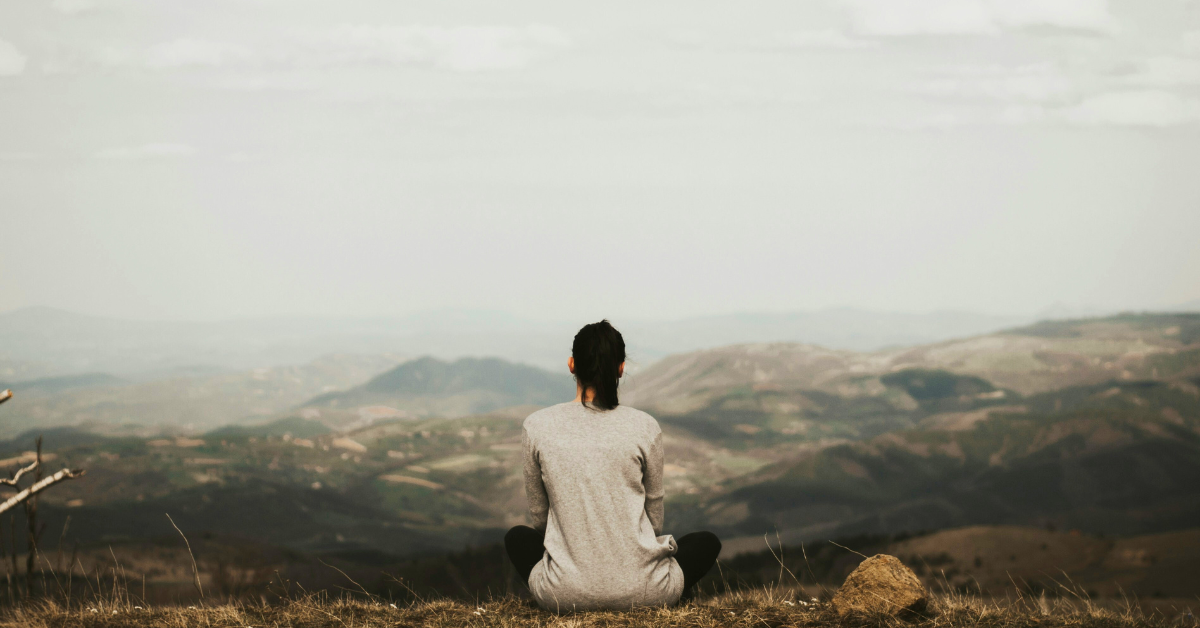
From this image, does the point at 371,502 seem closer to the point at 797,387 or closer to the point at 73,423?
the point at 797,387

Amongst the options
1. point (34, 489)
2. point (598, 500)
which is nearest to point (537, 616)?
point (598, 500)

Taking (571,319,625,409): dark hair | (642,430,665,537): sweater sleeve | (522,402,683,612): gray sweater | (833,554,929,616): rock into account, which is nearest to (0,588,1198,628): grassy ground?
(833,554,929,616): rock

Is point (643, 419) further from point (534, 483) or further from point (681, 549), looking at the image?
point (681, 549)

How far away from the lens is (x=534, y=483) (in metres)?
5.42

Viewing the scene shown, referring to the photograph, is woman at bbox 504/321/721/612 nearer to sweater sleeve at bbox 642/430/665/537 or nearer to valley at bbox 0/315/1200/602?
sweater sleeve at bbox 642/430/665/537

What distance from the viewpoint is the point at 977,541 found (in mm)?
27953

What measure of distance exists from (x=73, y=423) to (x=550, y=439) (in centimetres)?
12846

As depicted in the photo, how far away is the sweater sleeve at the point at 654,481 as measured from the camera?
5.30 meters

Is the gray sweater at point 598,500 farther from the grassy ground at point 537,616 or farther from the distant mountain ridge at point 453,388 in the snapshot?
the distant mountain ridge at point 453,388

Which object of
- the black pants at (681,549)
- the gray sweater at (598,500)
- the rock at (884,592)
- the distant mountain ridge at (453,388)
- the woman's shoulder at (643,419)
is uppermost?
the woman's shoulder at (643,419)

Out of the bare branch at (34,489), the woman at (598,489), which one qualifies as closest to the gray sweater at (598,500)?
the woman at (598,489)

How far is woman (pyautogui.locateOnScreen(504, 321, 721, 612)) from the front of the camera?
17.1 feet

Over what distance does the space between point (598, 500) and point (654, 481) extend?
0.42m

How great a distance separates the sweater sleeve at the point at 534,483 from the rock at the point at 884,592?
2.52m
